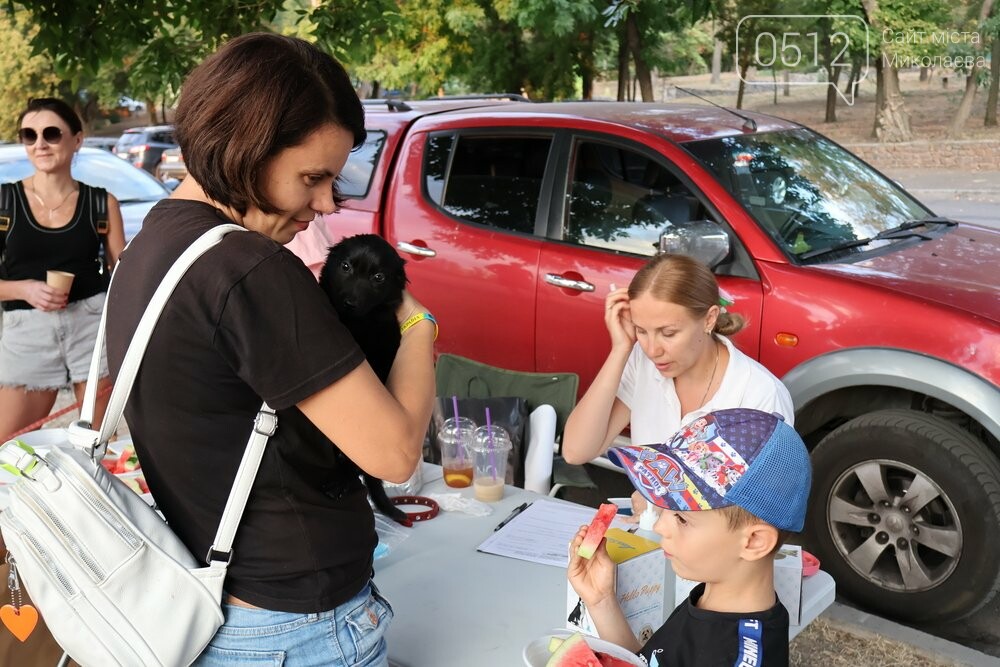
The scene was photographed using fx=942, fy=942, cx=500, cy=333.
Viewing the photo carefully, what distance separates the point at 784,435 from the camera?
168 cm

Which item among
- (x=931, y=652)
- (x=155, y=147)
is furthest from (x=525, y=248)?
(x=155, y=147)

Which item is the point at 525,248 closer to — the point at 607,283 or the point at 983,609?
the point at 607,283

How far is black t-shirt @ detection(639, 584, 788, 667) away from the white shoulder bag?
795 millimetres

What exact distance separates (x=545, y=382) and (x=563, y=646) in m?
2.42

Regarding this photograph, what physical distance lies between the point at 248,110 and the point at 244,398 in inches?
16.2

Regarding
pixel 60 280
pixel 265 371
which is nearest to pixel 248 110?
pixel 265 371

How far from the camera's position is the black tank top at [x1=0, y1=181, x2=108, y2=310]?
4004mm

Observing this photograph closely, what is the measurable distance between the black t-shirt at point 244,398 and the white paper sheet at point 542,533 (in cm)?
101

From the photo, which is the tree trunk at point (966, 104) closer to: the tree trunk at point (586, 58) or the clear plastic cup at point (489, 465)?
the tree trunk at point (586, 58)

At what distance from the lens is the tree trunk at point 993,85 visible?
20.6m

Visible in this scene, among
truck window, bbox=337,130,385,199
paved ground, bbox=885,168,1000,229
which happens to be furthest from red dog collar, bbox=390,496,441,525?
paved ground, bbox=885,168,1000,229

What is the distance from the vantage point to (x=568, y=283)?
462cm

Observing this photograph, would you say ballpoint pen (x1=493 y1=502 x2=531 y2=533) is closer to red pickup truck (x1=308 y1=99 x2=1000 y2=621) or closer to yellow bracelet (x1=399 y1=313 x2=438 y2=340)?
yellow bracelet (x1=399 y1=313 x2=438 y2=340)

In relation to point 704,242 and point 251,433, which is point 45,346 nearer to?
point 704,242
